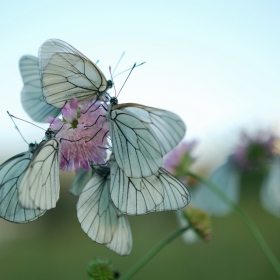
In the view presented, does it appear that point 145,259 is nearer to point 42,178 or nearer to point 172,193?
point 172,193

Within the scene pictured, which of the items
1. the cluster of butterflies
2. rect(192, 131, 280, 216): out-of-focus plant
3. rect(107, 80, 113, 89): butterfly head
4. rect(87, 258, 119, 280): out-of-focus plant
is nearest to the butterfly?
the cluster of butterflies

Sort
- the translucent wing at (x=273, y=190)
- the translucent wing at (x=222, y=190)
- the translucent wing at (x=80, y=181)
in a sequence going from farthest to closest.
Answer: the translucent wing at (x=222, y=190) < the translucent wing at (x=273, y=190) < the translucent wing at (x=80, y=181)

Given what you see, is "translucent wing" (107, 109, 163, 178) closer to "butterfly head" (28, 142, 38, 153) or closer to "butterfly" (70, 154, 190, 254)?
"butterfly" (70, 154, 190, 254)

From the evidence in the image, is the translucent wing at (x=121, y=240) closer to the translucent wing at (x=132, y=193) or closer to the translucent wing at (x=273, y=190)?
the translucent wing at (x=132, y=193)

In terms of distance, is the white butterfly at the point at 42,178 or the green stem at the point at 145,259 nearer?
the white butterfly at the point at 42,178

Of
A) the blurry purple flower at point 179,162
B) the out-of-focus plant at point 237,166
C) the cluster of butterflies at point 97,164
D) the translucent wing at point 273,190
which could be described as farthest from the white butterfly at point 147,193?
the out-of-focus plant at point 237,166

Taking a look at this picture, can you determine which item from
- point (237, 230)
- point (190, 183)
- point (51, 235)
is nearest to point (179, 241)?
point (237, 230)
